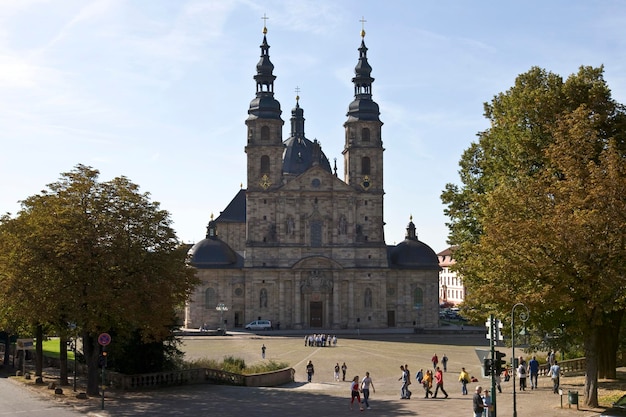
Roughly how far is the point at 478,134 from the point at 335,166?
2196 inches

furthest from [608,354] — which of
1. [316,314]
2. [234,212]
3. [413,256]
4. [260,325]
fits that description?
[234,212]

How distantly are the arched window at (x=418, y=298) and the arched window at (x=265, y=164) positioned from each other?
72.4 feet

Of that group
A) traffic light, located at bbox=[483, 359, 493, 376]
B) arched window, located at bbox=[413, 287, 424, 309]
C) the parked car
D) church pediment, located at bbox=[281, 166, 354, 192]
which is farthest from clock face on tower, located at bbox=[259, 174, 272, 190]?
traffic light, located at bbox=[483, 359, 493, 376]

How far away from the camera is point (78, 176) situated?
34.0 meters

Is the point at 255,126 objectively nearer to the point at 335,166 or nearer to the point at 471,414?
the point at 335,166

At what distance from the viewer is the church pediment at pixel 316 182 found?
8394cm

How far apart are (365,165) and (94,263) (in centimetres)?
5697

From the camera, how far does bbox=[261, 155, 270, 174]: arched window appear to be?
280 feet

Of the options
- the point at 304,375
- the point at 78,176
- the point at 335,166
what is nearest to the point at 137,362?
the point at 78,176

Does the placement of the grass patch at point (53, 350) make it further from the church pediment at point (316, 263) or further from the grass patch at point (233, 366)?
the church pediment at point (316, 263)

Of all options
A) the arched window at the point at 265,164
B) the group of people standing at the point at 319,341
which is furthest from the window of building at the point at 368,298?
the group of people standing at the point at 319,341

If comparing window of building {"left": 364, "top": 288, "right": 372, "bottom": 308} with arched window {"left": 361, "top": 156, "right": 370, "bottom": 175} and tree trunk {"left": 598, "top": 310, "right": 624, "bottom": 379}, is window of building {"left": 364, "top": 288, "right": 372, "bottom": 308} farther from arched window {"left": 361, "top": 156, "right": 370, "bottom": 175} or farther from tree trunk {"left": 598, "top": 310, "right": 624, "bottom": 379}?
tree trunk {"left": 598, "top": 310, "right": 624, "bottom": 379}

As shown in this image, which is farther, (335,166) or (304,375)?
(335,166)

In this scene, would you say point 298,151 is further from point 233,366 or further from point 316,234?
point 233,366
